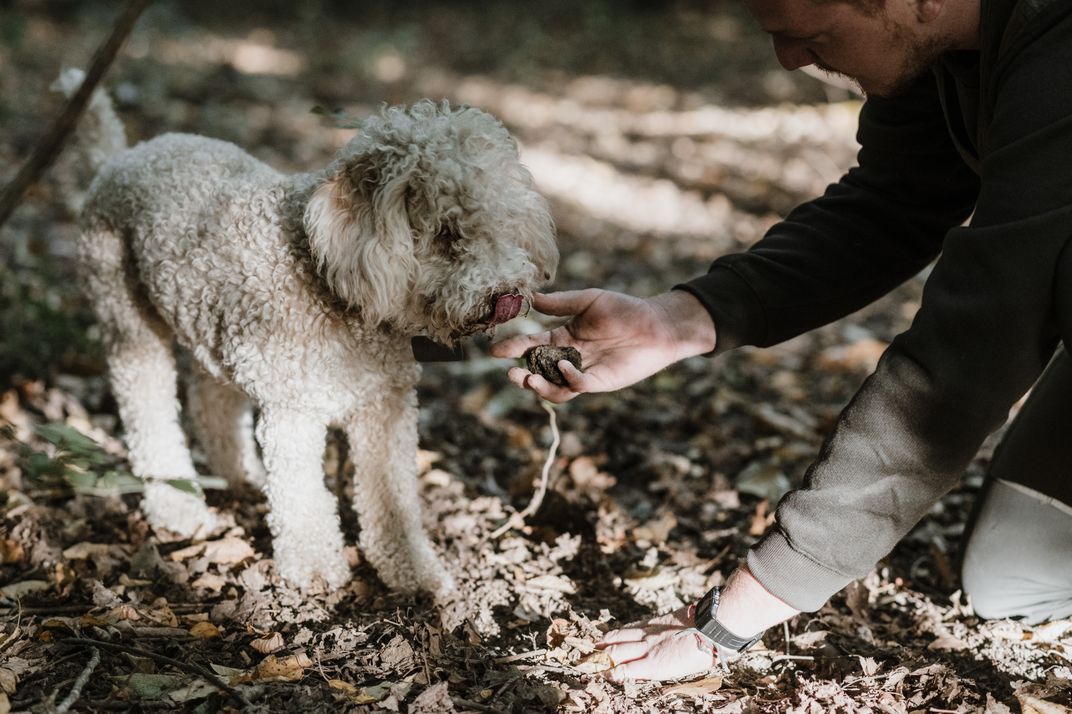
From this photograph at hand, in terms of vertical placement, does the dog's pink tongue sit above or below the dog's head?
below

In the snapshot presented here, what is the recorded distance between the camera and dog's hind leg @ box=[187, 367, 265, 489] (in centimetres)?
376

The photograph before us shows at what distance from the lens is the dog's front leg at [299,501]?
2.94 meters

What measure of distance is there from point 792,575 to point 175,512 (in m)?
2.46

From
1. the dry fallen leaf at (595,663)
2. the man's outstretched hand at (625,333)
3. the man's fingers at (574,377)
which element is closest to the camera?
the dry fallen leaf at (595,663)

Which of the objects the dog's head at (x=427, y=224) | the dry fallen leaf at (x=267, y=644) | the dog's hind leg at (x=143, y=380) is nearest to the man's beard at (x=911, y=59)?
the dog's head at (x=427, y=224)

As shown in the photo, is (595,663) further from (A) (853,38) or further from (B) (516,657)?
(A) (853,38)

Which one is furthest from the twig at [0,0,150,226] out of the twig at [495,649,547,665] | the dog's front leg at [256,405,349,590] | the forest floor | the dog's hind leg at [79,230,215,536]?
the twig at [495,649,547,665]

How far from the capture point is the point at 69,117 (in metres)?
2.06

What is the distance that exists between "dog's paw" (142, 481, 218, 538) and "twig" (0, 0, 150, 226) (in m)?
1.62

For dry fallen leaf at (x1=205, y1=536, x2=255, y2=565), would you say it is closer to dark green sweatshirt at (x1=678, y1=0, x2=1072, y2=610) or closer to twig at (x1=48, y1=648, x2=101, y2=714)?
twig at (x1=48, y1=648, x2=101, y2=714)

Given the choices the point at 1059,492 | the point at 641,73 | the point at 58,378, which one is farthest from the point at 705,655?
the point at 641,73

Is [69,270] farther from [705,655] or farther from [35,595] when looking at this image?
[705,655]

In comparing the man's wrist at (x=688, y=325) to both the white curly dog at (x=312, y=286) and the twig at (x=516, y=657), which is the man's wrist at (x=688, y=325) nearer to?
the white curly dog at (x=312, y=286)

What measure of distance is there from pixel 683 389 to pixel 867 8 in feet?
9.36
